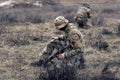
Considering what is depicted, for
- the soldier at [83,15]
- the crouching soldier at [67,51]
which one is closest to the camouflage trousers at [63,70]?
the crouching soldier at [67,51]

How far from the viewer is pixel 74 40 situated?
9672mm

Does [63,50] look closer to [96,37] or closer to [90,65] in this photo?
[90,65]

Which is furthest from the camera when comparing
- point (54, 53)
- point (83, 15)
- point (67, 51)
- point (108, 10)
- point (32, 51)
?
point (108, 10)

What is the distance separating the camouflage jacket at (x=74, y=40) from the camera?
31.4ft

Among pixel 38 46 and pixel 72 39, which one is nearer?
pixel 72 39

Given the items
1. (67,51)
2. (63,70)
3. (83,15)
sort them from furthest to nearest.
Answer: (83,15)
(67,51)
(63,70)

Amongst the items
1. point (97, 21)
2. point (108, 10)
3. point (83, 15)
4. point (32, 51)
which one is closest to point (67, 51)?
point (32, 51)

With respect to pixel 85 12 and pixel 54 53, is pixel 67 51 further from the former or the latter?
pixel 85 12

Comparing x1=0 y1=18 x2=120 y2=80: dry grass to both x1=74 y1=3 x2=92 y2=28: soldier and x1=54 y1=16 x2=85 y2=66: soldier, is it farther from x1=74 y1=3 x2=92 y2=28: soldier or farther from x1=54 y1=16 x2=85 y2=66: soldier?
x1=54 y1=16 x2=85 y2=66: soldier

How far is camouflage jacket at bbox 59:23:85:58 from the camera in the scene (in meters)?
9.58

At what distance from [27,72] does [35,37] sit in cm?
427

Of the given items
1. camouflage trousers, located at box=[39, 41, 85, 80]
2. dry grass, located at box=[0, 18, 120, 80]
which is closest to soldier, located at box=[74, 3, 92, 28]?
dry grass, located at box=[0, 18, 120, 80]

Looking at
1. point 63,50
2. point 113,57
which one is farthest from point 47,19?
point 63,50

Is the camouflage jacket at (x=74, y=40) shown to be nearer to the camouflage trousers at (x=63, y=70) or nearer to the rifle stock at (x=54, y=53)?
the camouflage trousers at (x=63, y=70)
